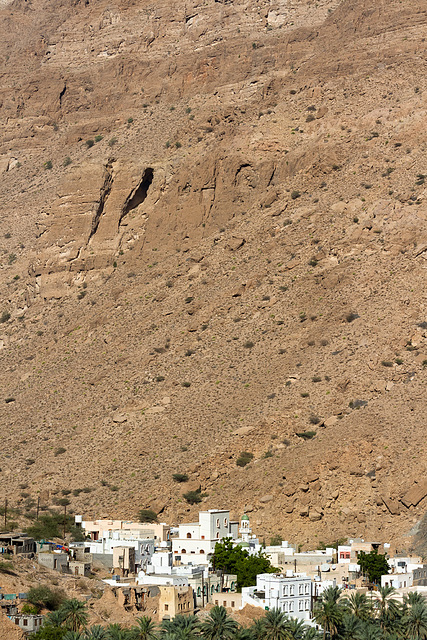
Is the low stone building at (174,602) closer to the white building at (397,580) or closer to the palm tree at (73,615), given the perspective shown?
the palm tree at (73,615)

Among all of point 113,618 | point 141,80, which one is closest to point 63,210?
point 141,80

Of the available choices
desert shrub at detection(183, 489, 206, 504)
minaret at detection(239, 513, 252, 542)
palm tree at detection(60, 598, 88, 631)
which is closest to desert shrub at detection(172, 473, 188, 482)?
desert shrub at detection(183, 489, 206, 504)

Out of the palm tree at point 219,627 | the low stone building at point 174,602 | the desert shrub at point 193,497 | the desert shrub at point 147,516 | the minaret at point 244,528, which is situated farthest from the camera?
the desert shrub at point 147,516

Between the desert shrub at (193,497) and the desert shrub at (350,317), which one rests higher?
the desert shrub at (350,317)

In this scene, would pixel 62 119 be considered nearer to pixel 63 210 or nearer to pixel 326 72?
pixel 63 210

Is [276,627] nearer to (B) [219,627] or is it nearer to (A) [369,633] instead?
(B) [219,627]

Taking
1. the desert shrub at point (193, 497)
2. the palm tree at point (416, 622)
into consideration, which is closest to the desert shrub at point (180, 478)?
the desert shrub at point (193, 497)
